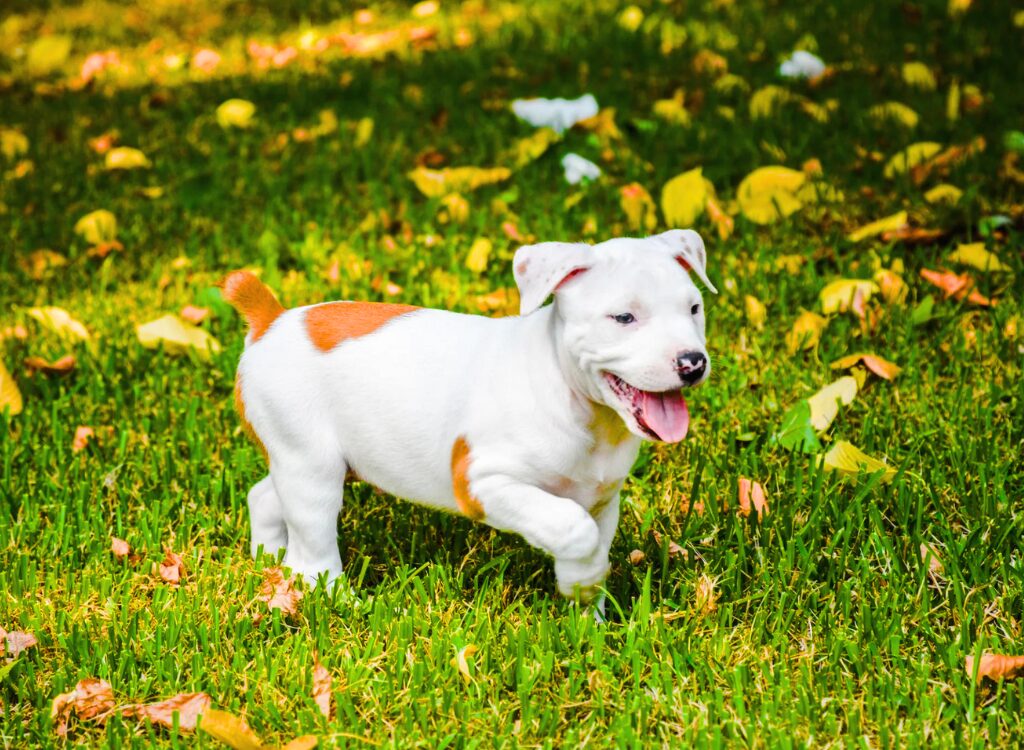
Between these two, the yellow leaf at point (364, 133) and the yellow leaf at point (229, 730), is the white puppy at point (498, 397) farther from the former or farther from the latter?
the yellow leaf at point (364, 133)

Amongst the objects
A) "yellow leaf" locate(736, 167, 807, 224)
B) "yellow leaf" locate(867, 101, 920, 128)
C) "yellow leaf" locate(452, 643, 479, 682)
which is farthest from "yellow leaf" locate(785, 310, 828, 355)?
"yellow leaf" locate(867, 101, 920, 128)

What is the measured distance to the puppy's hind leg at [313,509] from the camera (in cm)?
262

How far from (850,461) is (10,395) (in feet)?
7.65

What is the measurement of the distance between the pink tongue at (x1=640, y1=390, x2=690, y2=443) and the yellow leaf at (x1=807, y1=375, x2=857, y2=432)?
962mm

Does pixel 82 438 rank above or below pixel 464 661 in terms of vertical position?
below

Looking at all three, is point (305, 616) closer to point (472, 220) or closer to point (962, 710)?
point (962, 710)

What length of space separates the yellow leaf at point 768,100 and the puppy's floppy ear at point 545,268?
10.2 ft

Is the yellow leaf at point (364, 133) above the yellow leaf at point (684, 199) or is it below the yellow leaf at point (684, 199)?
below

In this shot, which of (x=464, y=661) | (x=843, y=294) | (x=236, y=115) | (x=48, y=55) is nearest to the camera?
(x=464, y=661)

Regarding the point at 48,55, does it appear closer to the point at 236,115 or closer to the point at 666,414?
the point at 236,115

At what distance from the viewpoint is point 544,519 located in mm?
2330

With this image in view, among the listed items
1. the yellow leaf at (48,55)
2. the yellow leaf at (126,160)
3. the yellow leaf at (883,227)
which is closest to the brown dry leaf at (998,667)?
the yellow leaf at (883,227)

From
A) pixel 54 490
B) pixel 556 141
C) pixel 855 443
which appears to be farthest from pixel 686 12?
pixel 54 490

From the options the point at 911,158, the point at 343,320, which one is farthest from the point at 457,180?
the point at 343,320
